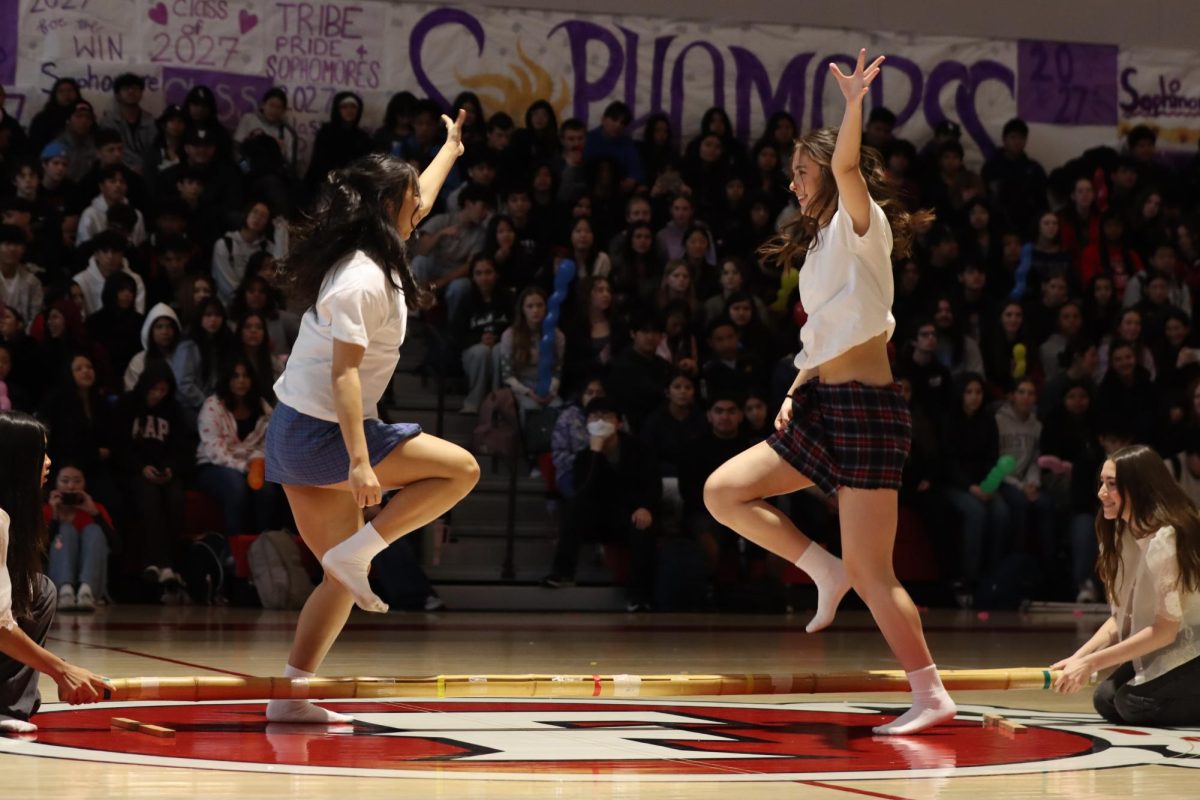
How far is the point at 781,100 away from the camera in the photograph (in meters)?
14.7

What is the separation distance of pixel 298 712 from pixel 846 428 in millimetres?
1581

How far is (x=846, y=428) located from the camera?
4.52 m

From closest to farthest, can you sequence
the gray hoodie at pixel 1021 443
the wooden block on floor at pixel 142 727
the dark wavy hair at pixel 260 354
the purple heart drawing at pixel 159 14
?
the wooden block on floor at pixel 142 727 < the dark wavy hair at pixel 260 354 < the gray hoodie at pixel 1021 443 < the purple heart drawing at pixel 159 14

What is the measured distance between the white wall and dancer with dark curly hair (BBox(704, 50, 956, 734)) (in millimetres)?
10297

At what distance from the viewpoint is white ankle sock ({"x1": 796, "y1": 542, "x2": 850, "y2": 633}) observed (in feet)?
15.3

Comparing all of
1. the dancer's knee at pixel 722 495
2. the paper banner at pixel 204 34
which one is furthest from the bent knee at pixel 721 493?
the paper banner at pixel 204 34

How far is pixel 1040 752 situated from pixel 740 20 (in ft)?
37.1

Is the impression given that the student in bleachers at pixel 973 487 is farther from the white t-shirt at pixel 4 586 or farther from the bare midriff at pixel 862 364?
the white t-shirt at pixel 4 586

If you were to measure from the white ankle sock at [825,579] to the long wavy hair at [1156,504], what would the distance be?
791 mm

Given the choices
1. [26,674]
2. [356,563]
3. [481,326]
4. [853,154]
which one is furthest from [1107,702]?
[481,326]

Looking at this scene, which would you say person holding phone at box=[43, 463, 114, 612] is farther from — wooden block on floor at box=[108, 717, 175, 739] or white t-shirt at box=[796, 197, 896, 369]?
white t-shirt at box=[796, 197, 896, 369]

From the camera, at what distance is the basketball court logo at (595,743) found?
12.4 feet

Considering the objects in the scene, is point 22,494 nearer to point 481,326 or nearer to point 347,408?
point 347,408

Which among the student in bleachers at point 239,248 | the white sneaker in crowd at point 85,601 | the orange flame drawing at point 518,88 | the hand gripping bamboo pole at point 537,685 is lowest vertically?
the white sneaker in crowd at point 85,601
